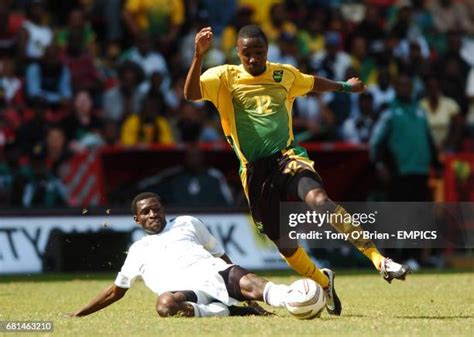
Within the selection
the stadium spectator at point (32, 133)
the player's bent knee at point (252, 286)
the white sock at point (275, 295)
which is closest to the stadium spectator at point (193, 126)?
the stadium spectator at point (32, 133)

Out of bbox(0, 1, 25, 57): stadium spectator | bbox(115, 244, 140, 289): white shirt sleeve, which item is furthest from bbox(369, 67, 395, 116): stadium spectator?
bbox(115, 244, 140, 289): white shirt sleeve

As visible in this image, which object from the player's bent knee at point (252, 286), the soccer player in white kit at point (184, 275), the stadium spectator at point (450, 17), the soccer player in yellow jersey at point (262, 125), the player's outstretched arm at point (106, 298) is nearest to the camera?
the player's bent knee at point (252, 286)

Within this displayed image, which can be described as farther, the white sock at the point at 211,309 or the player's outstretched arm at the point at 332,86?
the player's outstretched arm at the point at 332,86

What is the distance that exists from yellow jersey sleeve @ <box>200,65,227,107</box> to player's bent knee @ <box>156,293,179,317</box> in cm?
195

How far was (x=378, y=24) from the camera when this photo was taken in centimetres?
2536

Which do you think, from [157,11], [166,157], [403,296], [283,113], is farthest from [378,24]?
[283,113]

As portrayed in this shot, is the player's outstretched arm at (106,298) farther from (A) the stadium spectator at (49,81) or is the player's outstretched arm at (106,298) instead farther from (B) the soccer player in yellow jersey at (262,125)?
(A) the stadium spectator at (49,81)

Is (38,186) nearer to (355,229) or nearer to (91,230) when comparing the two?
(91,230)

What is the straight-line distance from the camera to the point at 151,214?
1181 cm

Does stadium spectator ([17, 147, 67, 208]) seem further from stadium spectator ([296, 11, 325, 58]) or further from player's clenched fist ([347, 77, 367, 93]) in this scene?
player's clenched fist ([347, 77, 367, 93])

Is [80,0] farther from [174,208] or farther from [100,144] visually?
[174,208]

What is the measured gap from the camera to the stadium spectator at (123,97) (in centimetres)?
2177

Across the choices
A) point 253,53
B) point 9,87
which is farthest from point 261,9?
point 253,53

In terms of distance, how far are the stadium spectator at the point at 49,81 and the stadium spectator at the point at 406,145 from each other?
17.0ft
